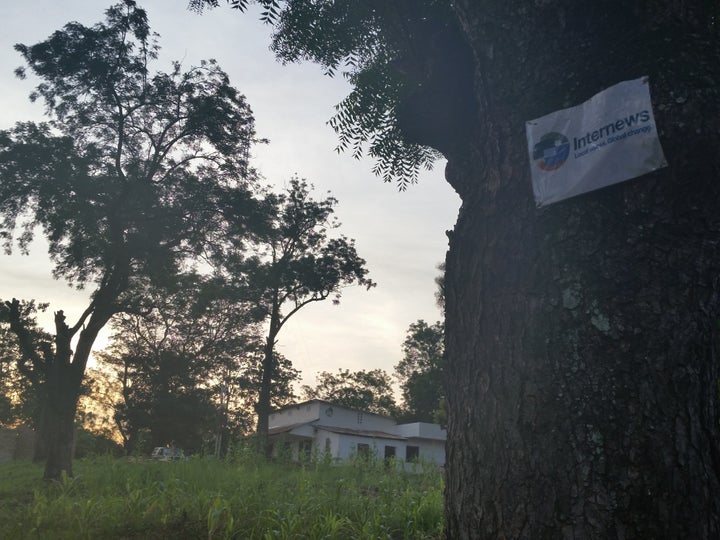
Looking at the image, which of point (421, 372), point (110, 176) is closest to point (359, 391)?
point (421, 372)

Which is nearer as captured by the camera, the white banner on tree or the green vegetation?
the white banner on tree

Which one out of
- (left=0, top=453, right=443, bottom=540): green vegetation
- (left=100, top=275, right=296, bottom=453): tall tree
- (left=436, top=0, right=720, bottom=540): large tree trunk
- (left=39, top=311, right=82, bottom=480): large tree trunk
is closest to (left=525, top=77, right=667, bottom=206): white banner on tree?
(left=436, top=0, right=720, bottom=540): large tree trunk

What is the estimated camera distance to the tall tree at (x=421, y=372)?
188 ft

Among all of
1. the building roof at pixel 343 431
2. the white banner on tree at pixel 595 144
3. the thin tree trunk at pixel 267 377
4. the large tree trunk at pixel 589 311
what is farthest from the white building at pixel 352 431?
the white banner on tree at pixel 595 144

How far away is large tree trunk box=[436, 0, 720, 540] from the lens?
1737 mm

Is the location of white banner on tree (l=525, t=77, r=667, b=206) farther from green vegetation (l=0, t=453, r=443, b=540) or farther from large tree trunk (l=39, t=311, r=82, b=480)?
large tree trunk (l=39, t=311, r=82, b=480)

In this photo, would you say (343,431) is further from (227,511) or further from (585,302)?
(585,302)

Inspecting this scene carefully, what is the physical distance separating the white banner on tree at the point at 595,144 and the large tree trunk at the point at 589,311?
0.04m

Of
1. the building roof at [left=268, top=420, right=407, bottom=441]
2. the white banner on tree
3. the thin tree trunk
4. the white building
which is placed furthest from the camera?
the white building

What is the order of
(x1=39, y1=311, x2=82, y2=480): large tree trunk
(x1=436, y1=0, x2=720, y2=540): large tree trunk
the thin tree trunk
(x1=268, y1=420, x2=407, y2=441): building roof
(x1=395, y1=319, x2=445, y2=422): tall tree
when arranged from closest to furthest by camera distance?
(x1=436, y1=0, x2=720, y2=540): large tree trunk → (x1=39, y1=311, x2=82, y2=480): large tree trunk → the thin tree trunk → (x1=268, y1=420, x2=407, y2=441): building roof → (x1=395, y1=319, x2=445, y2=422): tall tree

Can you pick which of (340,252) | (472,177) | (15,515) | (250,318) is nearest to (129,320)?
(250,318)

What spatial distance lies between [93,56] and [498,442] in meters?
16.5

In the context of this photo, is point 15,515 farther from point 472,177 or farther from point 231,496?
point 472,177

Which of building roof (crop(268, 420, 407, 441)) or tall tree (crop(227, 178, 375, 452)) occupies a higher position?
tall tree (crop(227, 178, 375, 452))
